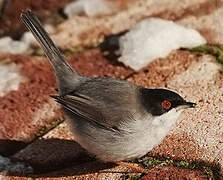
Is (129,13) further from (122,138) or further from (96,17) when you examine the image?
(122,138)

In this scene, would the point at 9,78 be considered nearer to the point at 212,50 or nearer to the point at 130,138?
the point at 130,138

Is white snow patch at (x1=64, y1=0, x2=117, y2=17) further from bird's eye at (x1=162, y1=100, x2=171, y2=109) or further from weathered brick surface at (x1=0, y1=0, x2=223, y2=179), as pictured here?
bird's eye at (x1=162, y1=100, x2=171, y2=109)

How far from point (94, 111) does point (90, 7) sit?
2.57 meters

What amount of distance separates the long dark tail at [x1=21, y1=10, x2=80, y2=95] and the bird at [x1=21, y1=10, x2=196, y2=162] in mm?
167

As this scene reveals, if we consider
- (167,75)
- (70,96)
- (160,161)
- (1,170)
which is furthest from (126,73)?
(1,170)

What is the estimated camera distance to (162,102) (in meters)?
3.71

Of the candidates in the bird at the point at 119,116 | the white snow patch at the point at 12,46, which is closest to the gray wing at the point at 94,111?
the bird at the point at 119,116

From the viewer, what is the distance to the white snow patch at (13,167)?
3.93m

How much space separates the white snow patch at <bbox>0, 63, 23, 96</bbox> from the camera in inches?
193

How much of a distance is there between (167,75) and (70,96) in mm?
1269

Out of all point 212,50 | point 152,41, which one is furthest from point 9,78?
point 212,50

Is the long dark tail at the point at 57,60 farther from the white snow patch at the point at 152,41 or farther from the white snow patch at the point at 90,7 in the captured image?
the white snow patch at the point at 90,7

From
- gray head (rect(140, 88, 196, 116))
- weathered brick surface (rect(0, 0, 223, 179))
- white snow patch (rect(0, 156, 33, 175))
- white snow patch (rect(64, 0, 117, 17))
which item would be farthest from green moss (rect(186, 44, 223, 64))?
white snow patch (rect(0, 156, 33, 175))

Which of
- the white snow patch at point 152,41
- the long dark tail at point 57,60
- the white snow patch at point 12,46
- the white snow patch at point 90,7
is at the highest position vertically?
the white snow patch at point 90,7
